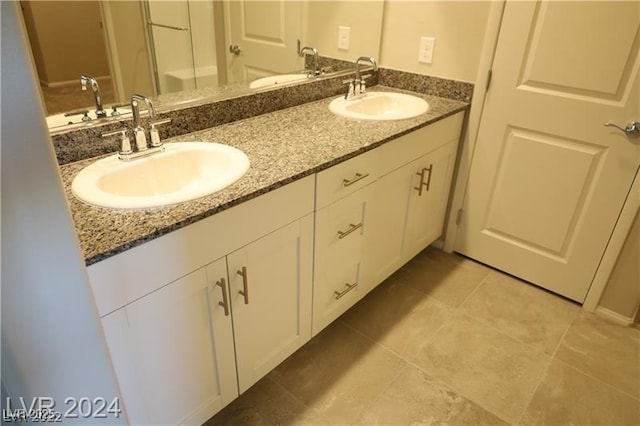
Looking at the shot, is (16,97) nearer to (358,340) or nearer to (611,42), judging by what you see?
(358,340)

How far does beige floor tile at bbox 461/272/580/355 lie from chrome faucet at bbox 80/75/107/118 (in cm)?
176

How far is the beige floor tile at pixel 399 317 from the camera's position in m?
1.90

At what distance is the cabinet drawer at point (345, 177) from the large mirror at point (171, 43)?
1.85ft

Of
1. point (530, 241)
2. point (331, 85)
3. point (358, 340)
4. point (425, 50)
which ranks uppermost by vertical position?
point (425, 50)

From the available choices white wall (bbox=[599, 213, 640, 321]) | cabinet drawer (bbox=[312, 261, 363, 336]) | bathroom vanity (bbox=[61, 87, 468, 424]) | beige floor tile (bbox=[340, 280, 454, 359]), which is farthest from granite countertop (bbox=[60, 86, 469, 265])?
white wall (bbox=[599, 213, 640, 321])

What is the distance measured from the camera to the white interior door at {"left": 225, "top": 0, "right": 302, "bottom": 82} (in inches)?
65.7

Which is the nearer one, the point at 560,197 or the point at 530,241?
the point at 560,197

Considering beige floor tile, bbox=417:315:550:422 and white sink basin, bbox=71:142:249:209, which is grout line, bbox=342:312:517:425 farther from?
white sink basin, bbox=71:142:249:209

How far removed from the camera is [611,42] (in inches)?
67.1

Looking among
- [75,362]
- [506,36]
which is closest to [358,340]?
[75,362]

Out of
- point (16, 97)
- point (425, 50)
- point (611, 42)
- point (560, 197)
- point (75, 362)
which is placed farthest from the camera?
point (425, 50)

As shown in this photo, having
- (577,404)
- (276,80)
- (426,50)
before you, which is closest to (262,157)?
(276,80)

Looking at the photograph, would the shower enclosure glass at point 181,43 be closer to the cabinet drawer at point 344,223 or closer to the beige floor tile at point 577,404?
the cabinet drawer at point 344,223

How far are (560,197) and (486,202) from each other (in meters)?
0.35
